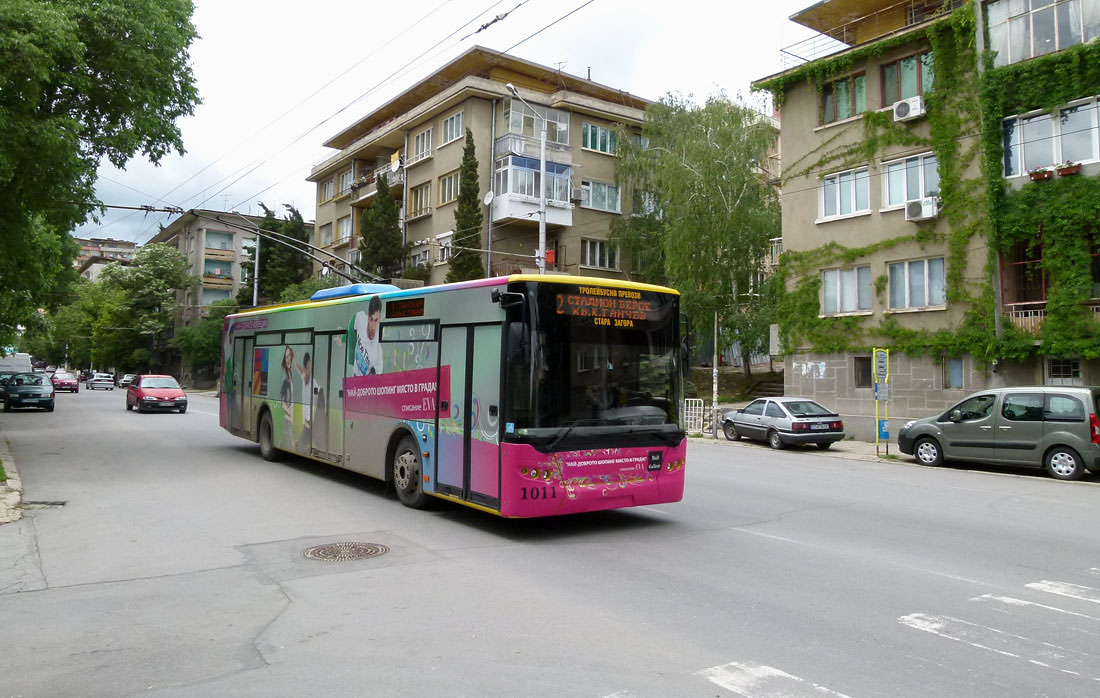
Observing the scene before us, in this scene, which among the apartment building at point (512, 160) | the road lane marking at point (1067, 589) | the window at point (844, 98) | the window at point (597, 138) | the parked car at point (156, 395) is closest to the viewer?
the road lane marking at point (1067, 589)

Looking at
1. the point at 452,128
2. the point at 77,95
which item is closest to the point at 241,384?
the point at 77,95

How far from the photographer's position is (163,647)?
5168mm

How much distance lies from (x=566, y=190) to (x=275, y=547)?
3526 centimetres

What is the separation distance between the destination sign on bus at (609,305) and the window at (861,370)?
19.5m

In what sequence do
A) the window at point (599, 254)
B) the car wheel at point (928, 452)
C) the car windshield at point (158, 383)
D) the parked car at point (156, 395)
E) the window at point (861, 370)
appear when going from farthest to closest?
the window at point (599, 254), the car windshield at point (158, 383), the parked car at point (156, 395), the window at point (861, 370), the car wheel at point (928, 452)

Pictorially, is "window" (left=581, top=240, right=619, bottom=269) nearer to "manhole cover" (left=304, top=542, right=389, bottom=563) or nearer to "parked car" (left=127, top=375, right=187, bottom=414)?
"parked car" (left=127, top=375, right=187, bottom=414)

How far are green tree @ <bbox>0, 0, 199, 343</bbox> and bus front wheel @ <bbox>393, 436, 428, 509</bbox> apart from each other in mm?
8624

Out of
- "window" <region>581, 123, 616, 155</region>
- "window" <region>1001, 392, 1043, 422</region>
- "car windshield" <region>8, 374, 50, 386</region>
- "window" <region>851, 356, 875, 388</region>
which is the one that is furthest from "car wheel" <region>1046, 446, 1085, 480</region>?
"car windshield" <region>8, 374, 50, 386</region>

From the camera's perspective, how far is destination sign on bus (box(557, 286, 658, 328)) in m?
8.70

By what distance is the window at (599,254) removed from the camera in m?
43.0

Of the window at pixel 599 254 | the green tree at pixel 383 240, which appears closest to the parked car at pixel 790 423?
the window at pixel 599 254

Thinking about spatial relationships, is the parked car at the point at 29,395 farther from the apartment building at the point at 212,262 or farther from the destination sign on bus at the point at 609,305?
the apartment building at the point at 212,262

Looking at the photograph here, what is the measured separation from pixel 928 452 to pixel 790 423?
425cm

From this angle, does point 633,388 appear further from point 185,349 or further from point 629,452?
point 185,349
